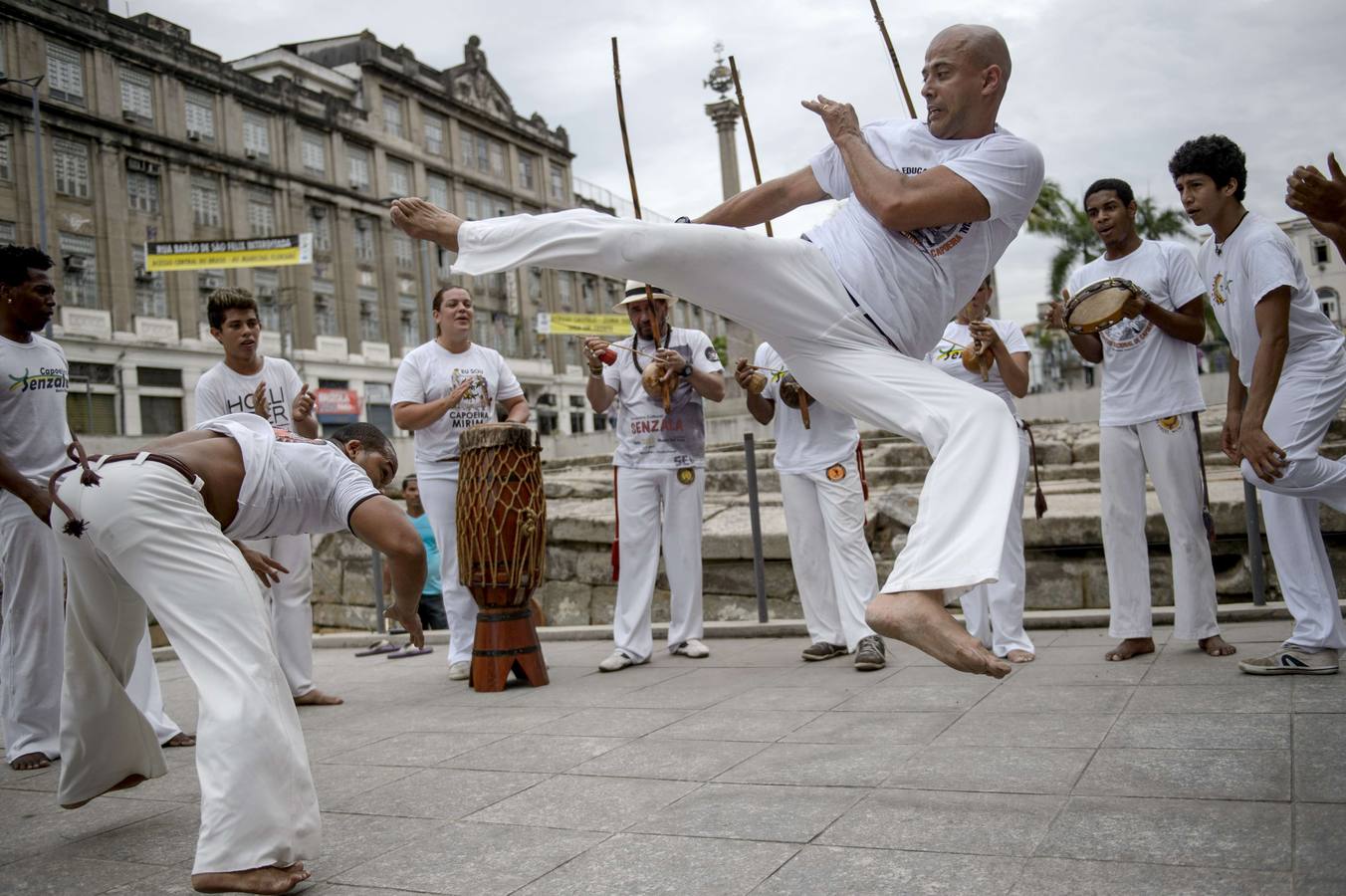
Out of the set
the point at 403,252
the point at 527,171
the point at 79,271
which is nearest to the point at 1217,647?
the point at 79,271

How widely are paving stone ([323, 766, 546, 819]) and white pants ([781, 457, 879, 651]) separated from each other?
2.58 m

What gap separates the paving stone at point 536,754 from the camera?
158 inches

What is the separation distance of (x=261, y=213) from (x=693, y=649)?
39.2 m

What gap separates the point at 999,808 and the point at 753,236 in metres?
1.74

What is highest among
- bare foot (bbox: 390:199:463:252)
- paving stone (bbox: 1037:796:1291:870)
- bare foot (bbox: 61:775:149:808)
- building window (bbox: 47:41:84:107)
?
building window (bbox: 47:41:84:107)

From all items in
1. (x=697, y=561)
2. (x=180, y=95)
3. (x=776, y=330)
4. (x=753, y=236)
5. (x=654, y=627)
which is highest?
(x=180, y=95)

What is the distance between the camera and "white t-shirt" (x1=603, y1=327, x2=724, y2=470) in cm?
660

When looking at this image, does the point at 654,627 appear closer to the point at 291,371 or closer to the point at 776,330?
the point at 291,371

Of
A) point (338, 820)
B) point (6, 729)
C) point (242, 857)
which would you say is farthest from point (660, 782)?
point (6, 729)

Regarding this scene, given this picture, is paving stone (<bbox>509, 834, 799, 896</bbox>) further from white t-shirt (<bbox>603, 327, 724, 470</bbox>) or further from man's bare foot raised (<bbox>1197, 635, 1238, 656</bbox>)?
white t-shirt (<bbox>603, 327, 724, 470</bbox>)

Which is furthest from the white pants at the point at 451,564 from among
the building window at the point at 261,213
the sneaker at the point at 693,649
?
the building window at the point at 261,213

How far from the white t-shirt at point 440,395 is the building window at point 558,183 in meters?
→ 54.1

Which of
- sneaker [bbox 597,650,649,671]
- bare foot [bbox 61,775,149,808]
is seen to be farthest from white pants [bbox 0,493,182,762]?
sneaker [bbox 597,650,649,671]

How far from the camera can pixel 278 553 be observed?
5809 mm
